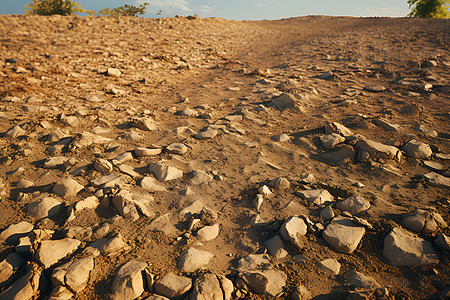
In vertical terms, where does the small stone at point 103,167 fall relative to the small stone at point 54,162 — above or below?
below

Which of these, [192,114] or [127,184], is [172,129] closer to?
[192,114]

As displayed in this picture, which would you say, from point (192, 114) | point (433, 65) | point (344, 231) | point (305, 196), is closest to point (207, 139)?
point (192, 114)

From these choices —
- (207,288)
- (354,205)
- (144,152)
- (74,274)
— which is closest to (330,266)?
(354,205)

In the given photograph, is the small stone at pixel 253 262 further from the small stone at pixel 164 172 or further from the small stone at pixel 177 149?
the small stone at pixel 177 149

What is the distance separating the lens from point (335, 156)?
267cm

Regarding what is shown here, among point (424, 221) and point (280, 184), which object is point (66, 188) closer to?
point (280, 184)

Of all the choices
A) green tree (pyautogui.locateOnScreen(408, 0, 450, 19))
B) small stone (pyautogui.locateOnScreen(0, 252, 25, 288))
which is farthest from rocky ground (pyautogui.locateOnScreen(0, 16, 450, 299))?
green tree (pyautogui.locateOnScreen(408, 0, 450, 19))

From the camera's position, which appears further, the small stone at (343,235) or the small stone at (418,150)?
the small stone at (418,150)

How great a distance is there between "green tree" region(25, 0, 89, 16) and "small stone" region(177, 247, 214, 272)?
17202 mm

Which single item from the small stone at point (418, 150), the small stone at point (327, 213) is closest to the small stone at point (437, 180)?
the small stone at point (418, 150)

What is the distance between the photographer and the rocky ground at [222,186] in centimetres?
144

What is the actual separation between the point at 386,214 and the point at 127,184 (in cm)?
207

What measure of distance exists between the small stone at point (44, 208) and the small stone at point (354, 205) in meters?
2.12

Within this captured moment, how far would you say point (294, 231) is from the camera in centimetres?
172
